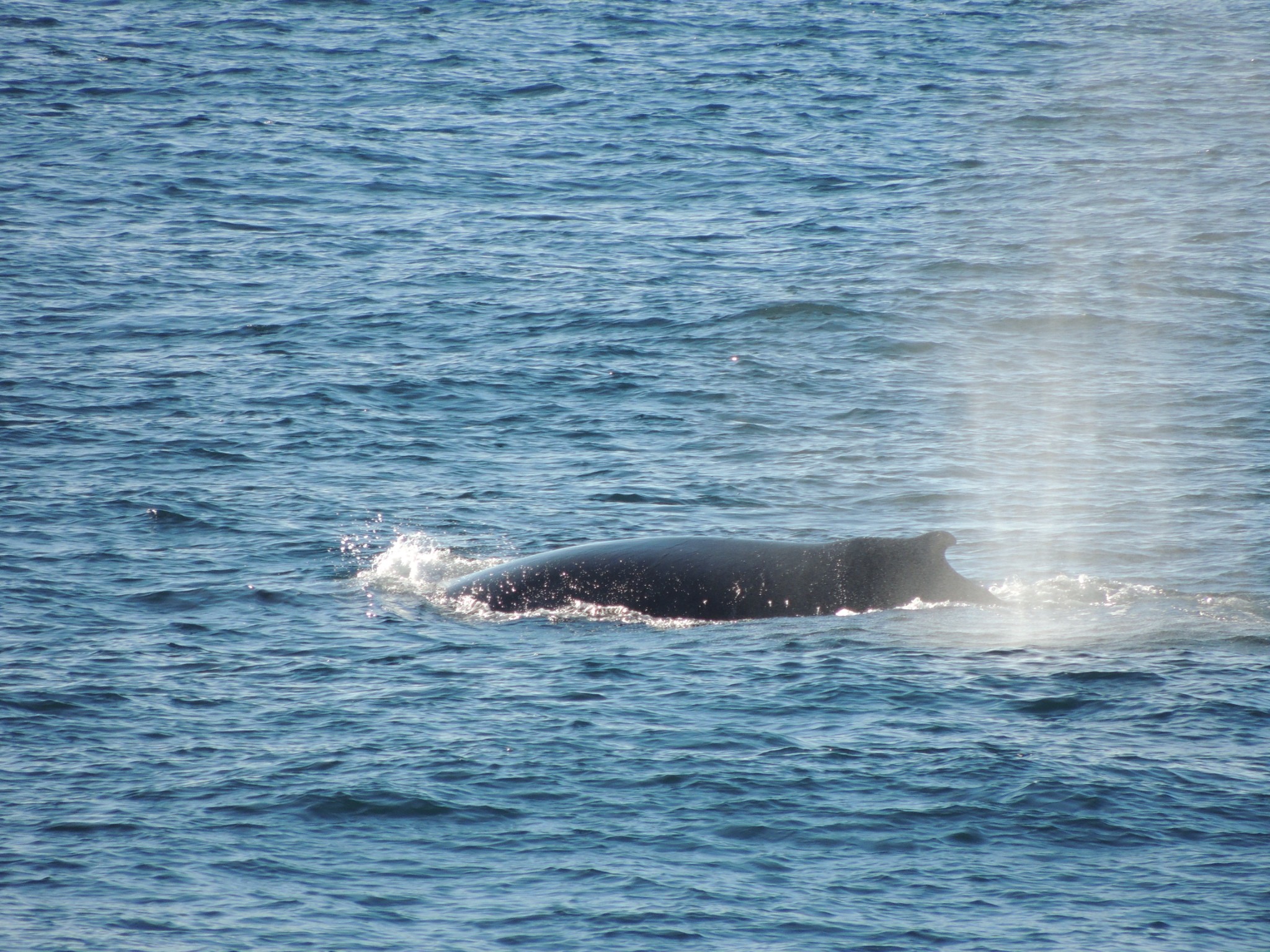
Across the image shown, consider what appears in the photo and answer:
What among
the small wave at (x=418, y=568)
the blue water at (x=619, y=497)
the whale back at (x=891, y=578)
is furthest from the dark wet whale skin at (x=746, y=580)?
the small wave at (x=418, y=568)

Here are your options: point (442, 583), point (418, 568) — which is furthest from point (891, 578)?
point (418, 568)

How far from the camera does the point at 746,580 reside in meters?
14.5

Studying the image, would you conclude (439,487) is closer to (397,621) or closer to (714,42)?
(397,621)

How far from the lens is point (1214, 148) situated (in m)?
38.0

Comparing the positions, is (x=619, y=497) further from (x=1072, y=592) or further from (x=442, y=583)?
(x=1072, y=592)

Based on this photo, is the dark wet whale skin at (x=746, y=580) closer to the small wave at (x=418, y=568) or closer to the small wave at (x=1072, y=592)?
the small wave at (x=1072, y=592)

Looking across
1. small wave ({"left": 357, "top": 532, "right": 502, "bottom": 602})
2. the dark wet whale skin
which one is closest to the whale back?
the dark wet whale skin

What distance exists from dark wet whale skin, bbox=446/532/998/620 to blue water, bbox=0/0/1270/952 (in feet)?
1.06

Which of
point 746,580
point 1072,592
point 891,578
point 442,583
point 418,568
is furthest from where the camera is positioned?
point 418,568

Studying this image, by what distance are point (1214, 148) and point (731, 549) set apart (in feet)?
92.4

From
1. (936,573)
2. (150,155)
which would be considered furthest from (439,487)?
(150,155)

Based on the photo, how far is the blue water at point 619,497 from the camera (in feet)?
32.2

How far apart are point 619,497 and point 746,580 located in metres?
3.94

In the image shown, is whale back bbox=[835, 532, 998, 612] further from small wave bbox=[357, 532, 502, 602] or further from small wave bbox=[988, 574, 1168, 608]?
small wave bbox=[357, 532, 502, 602]
